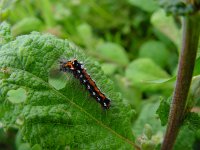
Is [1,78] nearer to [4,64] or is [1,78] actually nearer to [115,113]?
[4,64]

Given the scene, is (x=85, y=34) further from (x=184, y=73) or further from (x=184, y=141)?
(x=184, y=73)

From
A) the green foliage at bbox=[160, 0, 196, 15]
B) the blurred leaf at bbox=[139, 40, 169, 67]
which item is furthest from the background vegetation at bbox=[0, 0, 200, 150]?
the green foliage at bbox=[160, 0, 196, 15]

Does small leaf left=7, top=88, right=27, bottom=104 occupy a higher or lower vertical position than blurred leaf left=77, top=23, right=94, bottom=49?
higher

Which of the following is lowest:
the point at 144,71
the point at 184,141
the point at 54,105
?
the point at 184,141

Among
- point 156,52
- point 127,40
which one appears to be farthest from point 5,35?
point 127,40

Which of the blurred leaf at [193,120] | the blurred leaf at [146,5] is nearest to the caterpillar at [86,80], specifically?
the blurred leaf at [193,120]

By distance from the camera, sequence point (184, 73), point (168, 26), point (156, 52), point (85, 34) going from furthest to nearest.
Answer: point (85, 34) → point (156, 52) → point (168, 26) → point (184, 73)

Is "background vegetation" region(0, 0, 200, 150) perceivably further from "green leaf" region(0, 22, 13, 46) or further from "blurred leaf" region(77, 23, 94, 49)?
"green leaf" region(0, 22, 13, 46)
